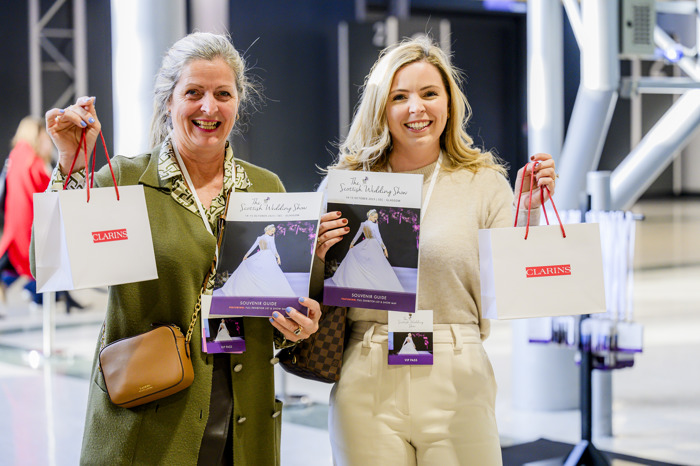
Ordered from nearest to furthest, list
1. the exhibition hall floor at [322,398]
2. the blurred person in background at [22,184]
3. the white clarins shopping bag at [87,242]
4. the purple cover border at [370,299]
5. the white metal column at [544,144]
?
1. the white clarins shopping bag at [87,242]
2. the purple cover border at [370,299]
3. the exhibition hall floor at [322,398]
4. the white metal column at [544,144]
5. the blurred person in background at [22,184]

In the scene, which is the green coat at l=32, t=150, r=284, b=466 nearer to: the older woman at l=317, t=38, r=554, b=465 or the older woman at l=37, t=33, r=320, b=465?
the older woman at l=37, t=33, r=320, b=465

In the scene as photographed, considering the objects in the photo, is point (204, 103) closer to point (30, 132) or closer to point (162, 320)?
point (162, 320)

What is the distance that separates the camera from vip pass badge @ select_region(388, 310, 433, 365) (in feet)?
6.72

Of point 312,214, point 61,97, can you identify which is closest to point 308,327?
point 312,214

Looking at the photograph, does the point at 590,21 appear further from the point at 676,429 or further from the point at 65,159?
the point at 65,159

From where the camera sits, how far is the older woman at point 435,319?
2055 millimetres

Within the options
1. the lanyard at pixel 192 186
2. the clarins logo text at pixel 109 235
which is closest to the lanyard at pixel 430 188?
the lanyard at pixel 192 186

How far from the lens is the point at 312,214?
6.42 feet

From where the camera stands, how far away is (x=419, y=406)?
6.74 ft

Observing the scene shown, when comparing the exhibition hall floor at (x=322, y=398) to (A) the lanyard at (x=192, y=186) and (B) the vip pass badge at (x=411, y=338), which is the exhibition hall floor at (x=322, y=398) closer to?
(B) the vip pass badge at (x=411, y=338)

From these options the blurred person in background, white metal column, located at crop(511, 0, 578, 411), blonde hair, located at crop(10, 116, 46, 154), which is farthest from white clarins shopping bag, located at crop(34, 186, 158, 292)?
blonde hair, located at crop(10, 116, 46, 154)

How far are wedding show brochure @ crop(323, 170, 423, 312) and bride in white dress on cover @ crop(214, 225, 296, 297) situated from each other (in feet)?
0.41

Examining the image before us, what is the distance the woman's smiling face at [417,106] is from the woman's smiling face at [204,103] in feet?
1.35

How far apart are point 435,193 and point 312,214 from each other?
1.17 ft
